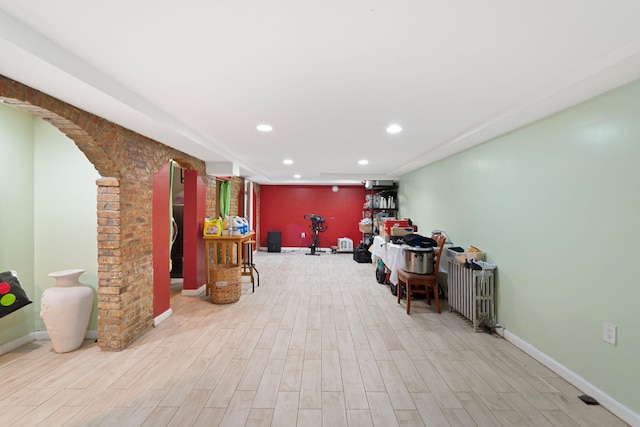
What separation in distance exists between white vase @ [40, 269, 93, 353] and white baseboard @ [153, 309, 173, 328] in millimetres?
Answer: 677

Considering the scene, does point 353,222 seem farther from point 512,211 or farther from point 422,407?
point 422,407

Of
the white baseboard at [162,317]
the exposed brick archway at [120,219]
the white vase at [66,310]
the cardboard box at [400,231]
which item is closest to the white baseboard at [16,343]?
the white vase at [66,310]

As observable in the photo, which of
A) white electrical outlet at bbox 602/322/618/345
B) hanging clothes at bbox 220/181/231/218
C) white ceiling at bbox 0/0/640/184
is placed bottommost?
white electrical outlet at bbox 602/322/618/345

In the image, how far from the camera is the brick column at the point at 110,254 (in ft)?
9.20

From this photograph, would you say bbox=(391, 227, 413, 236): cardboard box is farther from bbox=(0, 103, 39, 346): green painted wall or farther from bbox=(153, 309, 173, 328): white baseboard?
bbox=(0, 103, 39, 346): green painted wall

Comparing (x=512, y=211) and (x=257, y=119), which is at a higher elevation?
(x=257, y=119)

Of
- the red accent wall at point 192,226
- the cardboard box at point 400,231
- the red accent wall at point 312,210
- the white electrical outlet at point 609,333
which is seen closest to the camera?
the white electrical outlet at point 609,333

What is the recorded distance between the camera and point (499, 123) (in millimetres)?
2811

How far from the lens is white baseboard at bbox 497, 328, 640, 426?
1.92m

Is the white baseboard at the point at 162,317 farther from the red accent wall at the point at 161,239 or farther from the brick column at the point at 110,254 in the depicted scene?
the brick column at the point at 110,254

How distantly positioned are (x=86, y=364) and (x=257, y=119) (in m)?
2.78

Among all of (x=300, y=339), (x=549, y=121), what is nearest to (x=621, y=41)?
(x=549, y=121)

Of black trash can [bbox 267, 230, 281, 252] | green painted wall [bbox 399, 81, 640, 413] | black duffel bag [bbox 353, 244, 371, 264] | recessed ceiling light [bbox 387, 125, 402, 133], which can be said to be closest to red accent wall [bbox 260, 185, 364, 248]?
black trash can [bbox 267, 230, 281, 252]

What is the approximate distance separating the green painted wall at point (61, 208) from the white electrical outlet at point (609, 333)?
458 centimetres
